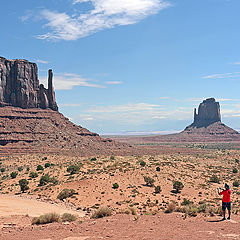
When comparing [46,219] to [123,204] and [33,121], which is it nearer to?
[123,204]

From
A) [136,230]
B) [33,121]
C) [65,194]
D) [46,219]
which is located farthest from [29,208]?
[33,121]

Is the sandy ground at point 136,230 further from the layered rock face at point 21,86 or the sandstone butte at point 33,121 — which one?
the layered rock face at point 21,86

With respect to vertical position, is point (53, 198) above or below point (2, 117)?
below

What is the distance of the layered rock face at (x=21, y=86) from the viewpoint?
96938 mm

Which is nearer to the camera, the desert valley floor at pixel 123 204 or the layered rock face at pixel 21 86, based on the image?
the desert valley floor at pixel 123 204

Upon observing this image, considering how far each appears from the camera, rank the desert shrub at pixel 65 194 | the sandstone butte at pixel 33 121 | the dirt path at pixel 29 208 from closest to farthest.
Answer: the dirt path at pixel 29 208, the desert shrub at pixel 65 194, the sandstone butte at pixel 33 121

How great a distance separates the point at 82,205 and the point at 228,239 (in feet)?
52.2

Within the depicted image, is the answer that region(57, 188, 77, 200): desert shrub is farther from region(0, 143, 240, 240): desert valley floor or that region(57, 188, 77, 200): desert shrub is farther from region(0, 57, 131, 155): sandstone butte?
region(0, 57, 131, 155): sandstone butte

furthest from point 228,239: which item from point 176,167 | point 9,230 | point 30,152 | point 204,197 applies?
point 30,152

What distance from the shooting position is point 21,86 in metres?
99.3

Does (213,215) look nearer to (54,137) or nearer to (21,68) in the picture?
(54,137)

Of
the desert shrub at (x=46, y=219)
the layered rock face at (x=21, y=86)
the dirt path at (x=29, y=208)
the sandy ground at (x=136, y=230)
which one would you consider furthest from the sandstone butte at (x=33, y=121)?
the sandy ground at (x=136, y=230)

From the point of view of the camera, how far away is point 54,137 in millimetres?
90188

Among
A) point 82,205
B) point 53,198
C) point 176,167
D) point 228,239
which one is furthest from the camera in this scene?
point 176,167
